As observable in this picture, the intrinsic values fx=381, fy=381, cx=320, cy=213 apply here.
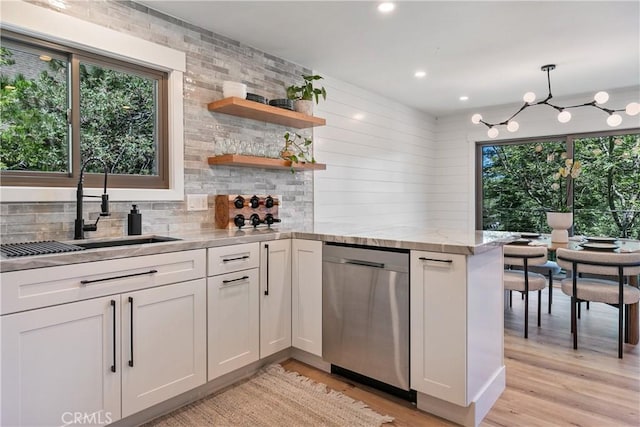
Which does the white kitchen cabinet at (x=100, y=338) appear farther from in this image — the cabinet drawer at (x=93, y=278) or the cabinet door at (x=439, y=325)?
the cabinet door at (x=439, y=325)

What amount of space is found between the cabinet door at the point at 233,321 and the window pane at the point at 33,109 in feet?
3.90

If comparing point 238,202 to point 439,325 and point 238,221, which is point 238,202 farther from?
point 439,325

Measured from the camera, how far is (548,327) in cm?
341

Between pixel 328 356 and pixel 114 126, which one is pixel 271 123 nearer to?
pixel 114 126

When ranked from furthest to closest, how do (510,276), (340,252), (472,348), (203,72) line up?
1. (510,276)
2. (203,72)
3. (340,252)
4. (472,348)

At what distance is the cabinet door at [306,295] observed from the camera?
8.32 feet

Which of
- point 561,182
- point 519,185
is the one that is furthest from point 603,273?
point 519,185

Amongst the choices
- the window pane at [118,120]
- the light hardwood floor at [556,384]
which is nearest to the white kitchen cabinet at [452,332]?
the light hardwood floor at [556,384]

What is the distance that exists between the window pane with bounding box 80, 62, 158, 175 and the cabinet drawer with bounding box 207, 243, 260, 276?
904 millimetres

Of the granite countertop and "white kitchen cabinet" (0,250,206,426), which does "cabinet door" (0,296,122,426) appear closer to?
"white kitchen cabinet" (0,250,206,426)

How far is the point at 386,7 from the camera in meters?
2.63

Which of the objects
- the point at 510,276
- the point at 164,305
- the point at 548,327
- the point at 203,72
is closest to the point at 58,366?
the point at 164,305

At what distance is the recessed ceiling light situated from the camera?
2.59 m

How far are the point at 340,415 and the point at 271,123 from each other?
240 centimetres
